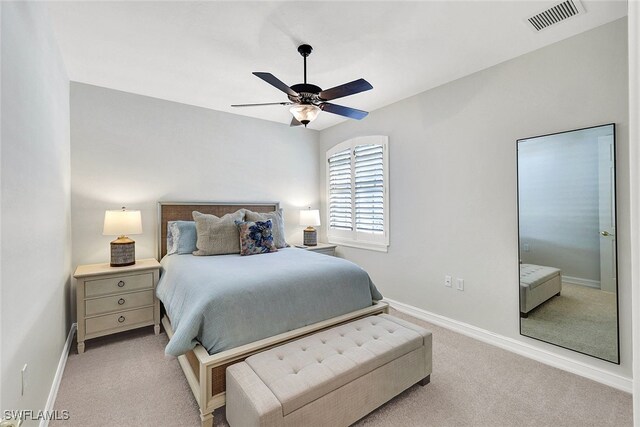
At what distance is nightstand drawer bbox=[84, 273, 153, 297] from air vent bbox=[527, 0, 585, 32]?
→ 3.94 metres

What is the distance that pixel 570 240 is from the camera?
2.39m

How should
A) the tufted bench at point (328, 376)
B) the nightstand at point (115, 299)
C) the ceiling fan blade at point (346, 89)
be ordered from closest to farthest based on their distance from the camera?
1. the tufted bench at point (328, 376)
2. the ceiling fan blade at point (346, 89)
3. the nightstand at point (115, 299)

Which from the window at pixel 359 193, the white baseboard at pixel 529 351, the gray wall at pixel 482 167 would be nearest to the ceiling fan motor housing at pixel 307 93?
the gray wall at pixel 482 167

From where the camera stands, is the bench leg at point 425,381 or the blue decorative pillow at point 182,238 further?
the blue decorative pillow at point 182,238

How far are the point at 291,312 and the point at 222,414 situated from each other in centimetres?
76

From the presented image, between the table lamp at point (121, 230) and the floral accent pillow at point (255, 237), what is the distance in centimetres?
103

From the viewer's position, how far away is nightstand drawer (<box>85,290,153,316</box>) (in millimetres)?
2738

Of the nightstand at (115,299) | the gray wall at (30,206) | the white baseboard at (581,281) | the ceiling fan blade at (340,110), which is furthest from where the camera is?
the nightstand at (115,299)

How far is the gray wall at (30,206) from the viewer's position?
127cm

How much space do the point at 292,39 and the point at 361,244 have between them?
2.72 m

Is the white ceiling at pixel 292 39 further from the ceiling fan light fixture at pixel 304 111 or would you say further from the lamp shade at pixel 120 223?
the lamp shade at pixel 120 223

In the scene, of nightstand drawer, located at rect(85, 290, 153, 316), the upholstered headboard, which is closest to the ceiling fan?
the upholstered headboard

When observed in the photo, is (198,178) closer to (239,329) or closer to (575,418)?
→ (239,329)

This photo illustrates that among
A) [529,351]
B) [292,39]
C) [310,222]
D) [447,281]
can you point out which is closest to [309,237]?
[310,222]
